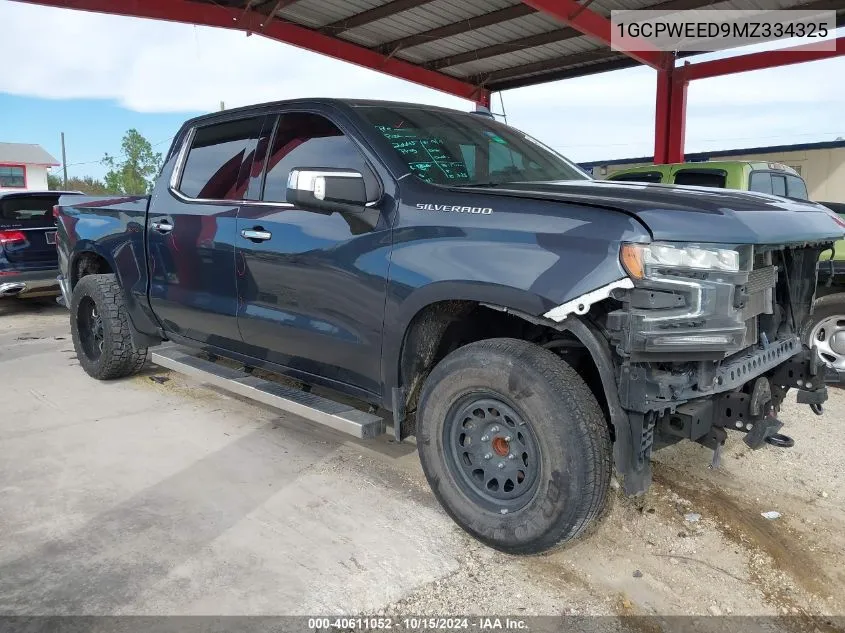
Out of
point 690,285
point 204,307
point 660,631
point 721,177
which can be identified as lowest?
point 660,631

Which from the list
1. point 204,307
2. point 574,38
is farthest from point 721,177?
point 574,38

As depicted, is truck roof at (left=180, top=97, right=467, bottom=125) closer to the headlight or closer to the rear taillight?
the headlight

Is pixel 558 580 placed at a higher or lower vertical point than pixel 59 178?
lower

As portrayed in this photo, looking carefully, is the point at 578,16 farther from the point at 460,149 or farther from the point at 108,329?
the point at 108,329

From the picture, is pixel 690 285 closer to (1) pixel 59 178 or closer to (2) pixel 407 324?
(2) pixel 407 324

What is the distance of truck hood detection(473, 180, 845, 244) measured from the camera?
7.66 ft

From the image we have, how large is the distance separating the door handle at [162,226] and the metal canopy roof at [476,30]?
748 centimetres

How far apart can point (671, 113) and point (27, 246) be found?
37.9 ft

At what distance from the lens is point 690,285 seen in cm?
231

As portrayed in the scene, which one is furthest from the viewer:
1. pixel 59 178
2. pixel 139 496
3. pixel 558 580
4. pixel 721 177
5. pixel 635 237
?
pixel 59 178

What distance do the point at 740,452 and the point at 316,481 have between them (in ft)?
8.20

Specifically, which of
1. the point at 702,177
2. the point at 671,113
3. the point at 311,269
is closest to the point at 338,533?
the point at 311,269

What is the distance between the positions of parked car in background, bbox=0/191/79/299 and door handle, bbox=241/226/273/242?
588cm

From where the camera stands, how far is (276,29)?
12.0 meters
